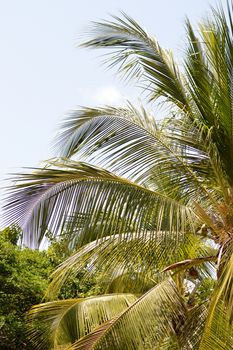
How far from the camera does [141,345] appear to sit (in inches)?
219

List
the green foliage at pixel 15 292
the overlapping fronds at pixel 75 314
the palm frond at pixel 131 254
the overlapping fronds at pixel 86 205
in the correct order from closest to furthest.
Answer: the overlapping fronds at pixel 86 205 < the palm frond at pixel 131 254 < the overlapping fronds at pixel 75 314 < the green foliage at pixel 15 292

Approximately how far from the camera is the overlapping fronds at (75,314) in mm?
7238

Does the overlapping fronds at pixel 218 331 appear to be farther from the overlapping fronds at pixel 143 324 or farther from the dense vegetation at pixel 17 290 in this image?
the dense vegetation at pixel 17 290

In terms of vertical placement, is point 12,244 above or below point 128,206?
above

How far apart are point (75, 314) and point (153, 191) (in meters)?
2.66

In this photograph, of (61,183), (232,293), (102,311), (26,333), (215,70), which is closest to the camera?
(232,293)

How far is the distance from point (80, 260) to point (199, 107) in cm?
190

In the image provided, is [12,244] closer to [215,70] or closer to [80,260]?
[80,260]

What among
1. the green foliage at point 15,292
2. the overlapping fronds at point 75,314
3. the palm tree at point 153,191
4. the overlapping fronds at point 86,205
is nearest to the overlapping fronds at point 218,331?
the palm tree at point 153,191

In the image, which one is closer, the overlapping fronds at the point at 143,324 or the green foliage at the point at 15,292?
the overlapping fronds at the point at 143,324

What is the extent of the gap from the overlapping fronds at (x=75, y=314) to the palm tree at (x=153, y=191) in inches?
39.3

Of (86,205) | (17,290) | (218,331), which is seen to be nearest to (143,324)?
(218,331)

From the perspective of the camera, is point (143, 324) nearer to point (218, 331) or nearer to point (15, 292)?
point (218, 331)

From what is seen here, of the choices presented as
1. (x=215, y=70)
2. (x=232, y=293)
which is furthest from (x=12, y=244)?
(x=232, y=293)
